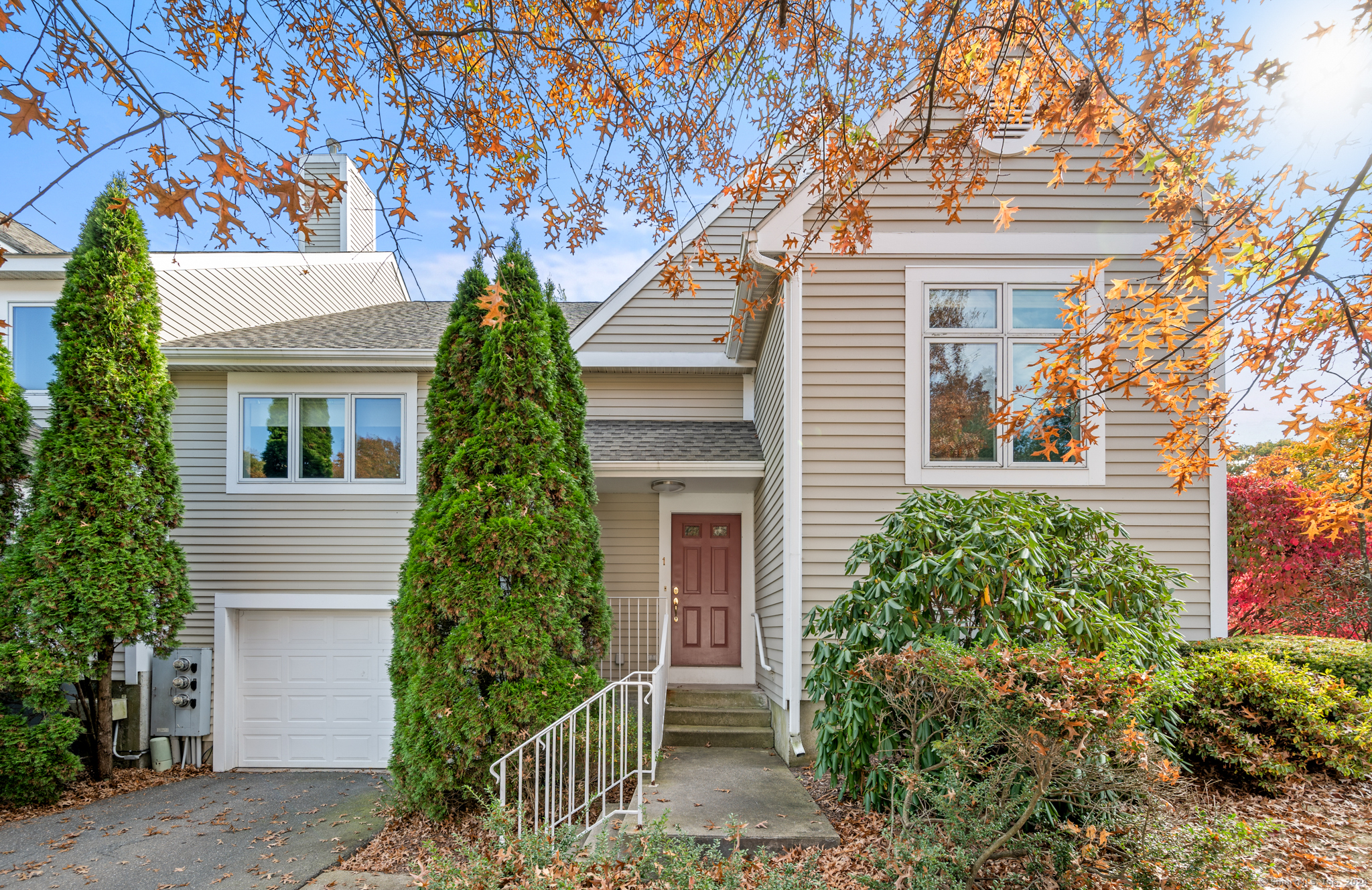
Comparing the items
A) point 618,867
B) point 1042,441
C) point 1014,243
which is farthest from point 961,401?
point 618,867

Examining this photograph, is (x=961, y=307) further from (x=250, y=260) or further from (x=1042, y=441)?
(x=250, y=260)

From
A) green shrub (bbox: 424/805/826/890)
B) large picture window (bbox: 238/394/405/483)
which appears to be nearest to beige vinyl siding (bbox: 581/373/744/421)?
large picture window (bbox: 238/394/405/483)

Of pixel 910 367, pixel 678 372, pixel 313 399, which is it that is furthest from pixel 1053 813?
pixel 313 399

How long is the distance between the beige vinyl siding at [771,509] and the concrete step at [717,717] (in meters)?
0.30

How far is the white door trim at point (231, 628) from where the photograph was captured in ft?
27.2

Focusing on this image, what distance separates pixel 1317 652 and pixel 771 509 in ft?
14.3

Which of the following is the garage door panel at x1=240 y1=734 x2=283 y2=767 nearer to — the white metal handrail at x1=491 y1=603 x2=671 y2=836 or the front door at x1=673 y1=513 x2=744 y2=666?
the white metal handrail at x1=491 y1=603 x2=671 y2=836

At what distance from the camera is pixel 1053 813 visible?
385 cm

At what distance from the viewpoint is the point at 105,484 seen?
7199mm

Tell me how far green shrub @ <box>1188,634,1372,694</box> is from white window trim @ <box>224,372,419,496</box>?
7.69 meters

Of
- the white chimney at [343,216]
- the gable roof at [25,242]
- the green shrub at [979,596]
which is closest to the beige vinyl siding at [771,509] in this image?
the green shrub at [979,596]

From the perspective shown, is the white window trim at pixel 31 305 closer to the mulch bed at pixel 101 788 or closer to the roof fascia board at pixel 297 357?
the roof fascia board at pixel 297 357

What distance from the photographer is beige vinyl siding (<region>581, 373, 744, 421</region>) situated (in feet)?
29.3

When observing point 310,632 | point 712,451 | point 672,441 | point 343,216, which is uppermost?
point 343,216
